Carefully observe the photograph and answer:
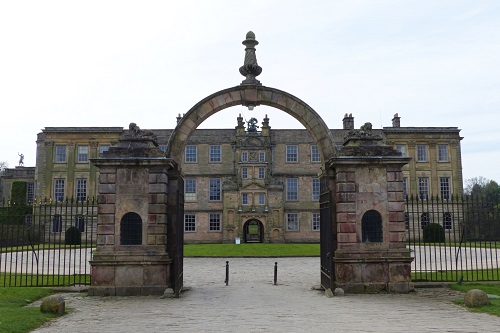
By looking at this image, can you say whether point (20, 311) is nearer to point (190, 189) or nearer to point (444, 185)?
point (190, 189)

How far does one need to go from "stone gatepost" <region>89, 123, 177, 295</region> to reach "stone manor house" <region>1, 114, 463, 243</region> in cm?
3030

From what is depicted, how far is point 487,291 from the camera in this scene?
465 inches

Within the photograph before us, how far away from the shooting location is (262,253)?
28.9m

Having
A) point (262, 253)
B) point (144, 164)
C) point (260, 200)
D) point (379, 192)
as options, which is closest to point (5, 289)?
point (144, 164)

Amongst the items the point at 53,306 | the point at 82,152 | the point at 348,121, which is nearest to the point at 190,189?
the point at 82,152

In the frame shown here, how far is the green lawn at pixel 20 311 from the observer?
7801 mm

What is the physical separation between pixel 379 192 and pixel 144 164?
6208mm

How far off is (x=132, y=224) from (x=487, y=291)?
9180 mm

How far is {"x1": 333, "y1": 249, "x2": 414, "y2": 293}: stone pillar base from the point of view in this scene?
1205cm

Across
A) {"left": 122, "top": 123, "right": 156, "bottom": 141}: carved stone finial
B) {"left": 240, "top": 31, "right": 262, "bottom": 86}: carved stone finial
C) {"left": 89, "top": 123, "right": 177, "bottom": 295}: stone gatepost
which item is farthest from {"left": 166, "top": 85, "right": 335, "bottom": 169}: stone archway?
{"left": 89, "top": 123, "right": 177, "bottom": 295}: stone gatepost

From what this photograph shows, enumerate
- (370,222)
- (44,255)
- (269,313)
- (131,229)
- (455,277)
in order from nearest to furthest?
(269,313) < (131,229) < (370,222) < (455,277) < (44,255)

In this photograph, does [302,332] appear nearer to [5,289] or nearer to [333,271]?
[333,271]

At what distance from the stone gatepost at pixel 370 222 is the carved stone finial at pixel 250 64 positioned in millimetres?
3268

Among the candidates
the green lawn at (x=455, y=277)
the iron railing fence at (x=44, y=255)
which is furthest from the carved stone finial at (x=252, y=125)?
the green lawn at (x=455, y=277)
